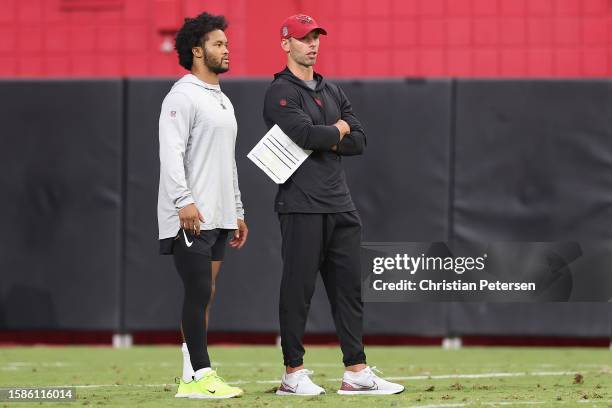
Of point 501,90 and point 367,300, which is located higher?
point 501,90

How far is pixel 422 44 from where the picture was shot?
43.6ft

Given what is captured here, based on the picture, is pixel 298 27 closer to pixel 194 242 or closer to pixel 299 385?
pixel 194 242

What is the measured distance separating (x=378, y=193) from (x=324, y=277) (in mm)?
4099

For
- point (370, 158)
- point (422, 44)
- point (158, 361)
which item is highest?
point (422, 44)

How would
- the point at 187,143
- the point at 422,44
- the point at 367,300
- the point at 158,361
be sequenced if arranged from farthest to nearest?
1. the point at 422,44
2. the point at 367,300
3. the point at 158,361
4. the point at 187,143

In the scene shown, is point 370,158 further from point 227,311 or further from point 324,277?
point 324,277

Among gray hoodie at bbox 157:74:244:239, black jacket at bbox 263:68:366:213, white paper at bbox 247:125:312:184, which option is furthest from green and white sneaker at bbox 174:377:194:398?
white paper at bbox 247:125:312:184

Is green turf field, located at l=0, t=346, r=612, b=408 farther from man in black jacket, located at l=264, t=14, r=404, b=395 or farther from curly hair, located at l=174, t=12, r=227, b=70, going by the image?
curly hair, located at l=174, t=12, r=227, b=70

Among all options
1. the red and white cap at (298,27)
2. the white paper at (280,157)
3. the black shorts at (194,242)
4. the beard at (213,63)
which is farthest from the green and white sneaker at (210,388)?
the red and white cap at (298,27)

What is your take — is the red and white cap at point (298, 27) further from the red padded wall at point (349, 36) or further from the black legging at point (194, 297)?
the red padded wall at point (349, 36)

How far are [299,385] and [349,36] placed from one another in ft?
22.9

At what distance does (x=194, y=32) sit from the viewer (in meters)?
6.93

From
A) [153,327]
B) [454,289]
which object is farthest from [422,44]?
[153,327]

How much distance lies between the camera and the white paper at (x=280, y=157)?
22.7 ft
